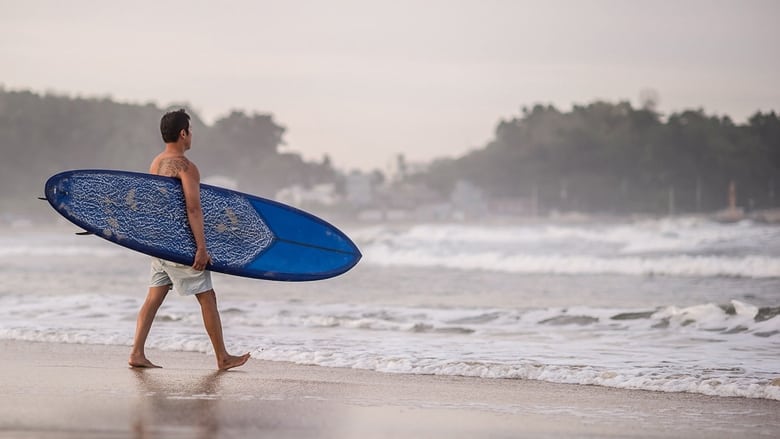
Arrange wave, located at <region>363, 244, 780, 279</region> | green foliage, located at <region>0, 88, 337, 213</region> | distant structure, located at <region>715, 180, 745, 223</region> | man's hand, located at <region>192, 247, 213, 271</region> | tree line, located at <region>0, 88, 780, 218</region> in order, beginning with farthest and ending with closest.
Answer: green foliage, located at <region>0, 88, 337, 213</region> → tree line, located at <region>0, 88, 780, 218</region> → distant structure, located at <region>715, 180, 745, 223</region> → wave, located at <region>363, 244, 780, 279</region> → man's hand, located at <region>192, 247, 213, 271</region>

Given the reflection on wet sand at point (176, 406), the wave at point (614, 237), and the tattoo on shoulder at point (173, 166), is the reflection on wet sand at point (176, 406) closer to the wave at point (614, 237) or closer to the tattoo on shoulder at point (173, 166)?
the tattoo on shoulder at point (173, 166)

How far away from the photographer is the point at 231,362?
4.88 meters

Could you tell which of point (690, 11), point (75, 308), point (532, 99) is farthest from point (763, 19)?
point (75, 308)

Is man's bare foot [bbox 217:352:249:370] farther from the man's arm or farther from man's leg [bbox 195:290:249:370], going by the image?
the man's arm

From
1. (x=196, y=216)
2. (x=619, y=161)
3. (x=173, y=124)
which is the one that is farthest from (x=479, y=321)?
(x=619, y=161)

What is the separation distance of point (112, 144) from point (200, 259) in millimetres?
69139

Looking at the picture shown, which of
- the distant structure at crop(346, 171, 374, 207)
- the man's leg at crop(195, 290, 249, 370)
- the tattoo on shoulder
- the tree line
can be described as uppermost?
the tree line

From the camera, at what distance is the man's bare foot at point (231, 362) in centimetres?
486

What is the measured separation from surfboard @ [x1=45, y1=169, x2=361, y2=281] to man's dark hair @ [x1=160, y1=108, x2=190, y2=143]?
0.66ft

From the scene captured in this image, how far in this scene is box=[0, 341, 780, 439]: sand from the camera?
349 cm

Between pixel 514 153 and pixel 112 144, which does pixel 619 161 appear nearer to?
pixel 514 153

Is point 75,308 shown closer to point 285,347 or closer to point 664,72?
point 285,347

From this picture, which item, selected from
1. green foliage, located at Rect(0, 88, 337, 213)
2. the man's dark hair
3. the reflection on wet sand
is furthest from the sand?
green foliage, located at Rect(0, 88, 337, 213)

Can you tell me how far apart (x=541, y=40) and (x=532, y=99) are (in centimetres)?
1441
